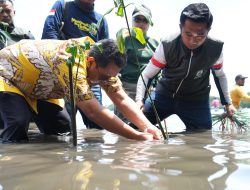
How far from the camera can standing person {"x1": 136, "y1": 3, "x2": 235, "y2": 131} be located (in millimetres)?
3162

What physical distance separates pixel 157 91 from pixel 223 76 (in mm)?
753

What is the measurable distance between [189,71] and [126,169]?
7.42ft

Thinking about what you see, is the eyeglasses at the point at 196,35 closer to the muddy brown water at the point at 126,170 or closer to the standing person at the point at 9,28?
the muddy brown water at the point at 126,170

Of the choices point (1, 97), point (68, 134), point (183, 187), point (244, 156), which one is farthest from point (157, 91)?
point (183, 187)

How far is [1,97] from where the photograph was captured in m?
2.77

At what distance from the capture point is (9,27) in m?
3.75

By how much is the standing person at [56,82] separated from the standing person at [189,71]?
0.78 meters

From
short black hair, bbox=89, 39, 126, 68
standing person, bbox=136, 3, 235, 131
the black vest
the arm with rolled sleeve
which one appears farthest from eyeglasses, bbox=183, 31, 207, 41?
short black hair, bbox=89, 39, 126, 68

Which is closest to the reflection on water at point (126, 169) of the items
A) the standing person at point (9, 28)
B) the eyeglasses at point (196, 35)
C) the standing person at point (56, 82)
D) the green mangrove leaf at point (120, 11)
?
the standing person at point (56, 82)

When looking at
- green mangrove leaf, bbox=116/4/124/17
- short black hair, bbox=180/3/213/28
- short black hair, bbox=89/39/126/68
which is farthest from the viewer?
short black hair, bbox=180/3/213/28

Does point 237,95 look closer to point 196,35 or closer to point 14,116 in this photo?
point 196,35

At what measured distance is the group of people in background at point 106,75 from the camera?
246 centimetres

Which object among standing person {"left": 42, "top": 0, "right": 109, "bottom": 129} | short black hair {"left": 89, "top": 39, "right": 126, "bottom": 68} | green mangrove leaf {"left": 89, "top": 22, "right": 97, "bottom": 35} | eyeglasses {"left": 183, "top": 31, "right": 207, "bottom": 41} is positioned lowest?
short black hair {"left": 89, "top": 39, "right": 126, "bottom": 68}

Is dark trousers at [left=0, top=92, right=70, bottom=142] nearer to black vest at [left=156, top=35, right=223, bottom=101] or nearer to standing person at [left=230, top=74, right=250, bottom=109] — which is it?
black vest at [left=156, top=35, right=223, bottom=101]
